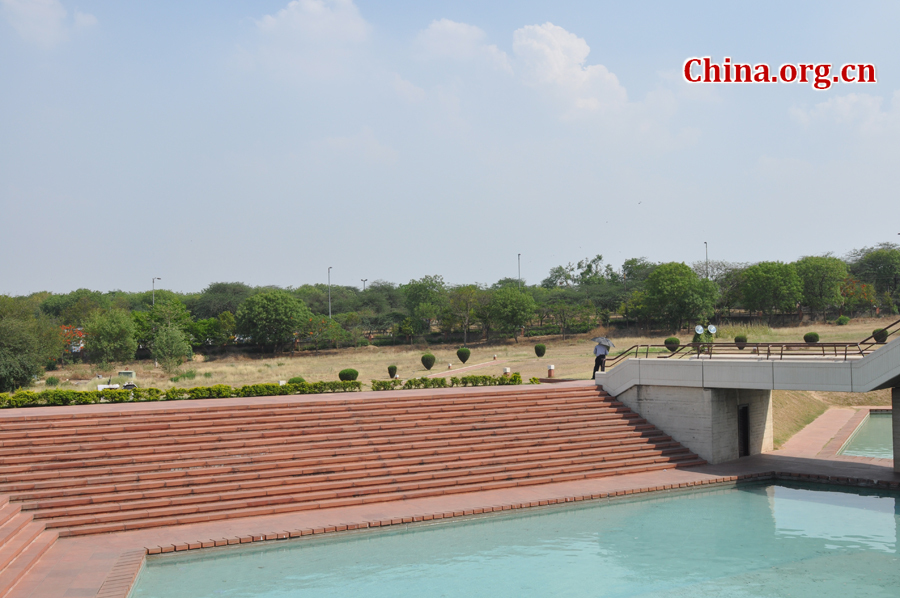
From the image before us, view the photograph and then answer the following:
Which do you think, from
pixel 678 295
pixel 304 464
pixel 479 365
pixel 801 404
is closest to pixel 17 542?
pixel 304 464

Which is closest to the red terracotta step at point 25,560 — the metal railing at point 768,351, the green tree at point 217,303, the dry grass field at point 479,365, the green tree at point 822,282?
the metal railing at point 768,351

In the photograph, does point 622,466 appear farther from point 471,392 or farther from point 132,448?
point 132,448

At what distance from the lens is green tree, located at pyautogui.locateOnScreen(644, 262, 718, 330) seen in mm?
57250

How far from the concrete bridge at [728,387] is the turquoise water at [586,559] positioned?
10.6 feet

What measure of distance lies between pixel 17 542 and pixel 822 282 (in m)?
61.7

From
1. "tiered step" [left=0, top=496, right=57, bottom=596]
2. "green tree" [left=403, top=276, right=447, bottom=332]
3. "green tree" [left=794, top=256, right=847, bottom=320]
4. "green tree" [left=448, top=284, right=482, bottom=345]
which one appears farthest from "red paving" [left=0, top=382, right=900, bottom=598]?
"green tree" [left=403, top=276, right=447, bottom=332]

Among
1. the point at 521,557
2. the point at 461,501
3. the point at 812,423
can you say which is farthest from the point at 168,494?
the point at 812,423

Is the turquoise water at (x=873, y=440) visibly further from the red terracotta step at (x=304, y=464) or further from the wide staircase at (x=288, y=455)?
the red terracotta step at (x=304, y=464)

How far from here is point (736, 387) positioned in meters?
17.3

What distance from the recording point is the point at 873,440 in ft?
72.3

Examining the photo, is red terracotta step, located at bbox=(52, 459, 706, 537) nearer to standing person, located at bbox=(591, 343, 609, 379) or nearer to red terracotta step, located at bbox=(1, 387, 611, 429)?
red terracotta step, located at bbox=(1, 387, 611, 429)

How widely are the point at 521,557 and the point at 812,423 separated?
18.0 meters

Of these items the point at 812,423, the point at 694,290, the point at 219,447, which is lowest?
the point at 812,423

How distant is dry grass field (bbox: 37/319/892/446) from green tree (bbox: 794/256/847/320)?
5.80 meters
